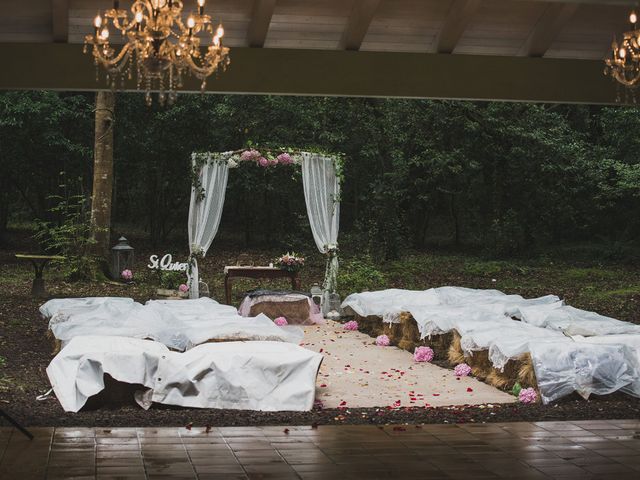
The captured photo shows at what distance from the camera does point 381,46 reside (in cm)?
551

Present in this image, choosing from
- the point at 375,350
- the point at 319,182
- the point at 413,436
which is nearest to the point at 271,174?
the point at 319,182

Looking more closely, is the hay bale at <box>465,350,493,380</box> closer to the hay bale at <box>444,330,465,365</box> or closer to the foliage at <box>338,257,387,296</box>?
the hay bale at <box>444,330,465,365</box>

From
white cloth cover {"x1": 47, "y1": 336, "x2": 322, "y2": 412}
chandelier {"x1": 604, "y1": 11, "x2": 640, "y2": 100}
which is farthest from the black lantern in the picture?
chandelier {"x1": 604, "y1": 11, "x2": 640, "y2": 100}

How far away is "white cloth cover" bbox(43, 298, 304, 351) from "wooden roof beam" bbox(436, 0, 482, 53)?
3088 mm

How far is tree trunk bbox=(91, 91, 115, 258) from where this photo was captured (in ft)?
47.1

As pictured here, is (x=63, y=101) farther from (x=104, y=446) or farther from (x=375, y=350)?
(x=104, y=446)

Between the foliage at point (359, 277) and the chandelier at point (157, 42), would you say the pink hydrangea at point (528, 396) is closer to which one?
the chandelier at point (157, 42)

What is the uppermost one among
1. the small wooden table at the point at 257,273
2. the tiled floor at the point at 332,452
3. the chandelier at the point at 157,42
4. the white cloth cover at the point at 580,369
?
the chandelier at the point at 157,42

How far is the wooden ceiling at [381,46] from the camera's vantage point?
5.15 meters

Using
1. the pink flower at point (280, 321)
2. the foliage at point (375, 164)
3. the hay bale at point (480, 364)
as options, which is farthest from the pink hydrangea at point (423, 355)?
the foliage at point (375, 164)

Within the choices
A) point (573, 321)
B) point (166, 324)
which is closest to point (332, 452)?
point (166, 324)

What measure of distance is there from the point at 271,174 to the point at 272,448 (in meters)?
13.9

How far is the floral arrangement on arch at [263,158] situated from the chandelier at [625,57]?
694 centimetres

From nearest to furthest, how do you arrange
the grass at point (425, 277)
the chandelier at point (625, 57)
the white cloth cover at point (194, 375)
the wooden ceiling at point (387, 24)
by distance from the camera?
1. the wooden ceiling at point (387, 24)
2. the chandelier at point (625, 57)
3. the white cloth cover at point (194, 375)
4. the grass at point (425, 277)
